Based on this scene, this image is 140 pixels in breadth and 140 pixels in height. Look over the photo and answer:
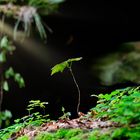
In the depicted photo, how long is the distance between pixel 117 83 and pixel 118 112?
149 inches

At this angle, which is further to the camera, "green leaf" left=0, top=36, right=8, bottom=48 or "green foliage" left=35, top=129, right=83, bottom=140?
"green leaf" left=0, top=36, right=8, bottom=48

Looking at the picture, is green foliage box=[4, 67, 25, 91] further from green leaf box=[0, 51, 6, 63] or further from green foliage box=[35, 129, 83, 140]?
green foliage box=[35, 129, 83, 140]

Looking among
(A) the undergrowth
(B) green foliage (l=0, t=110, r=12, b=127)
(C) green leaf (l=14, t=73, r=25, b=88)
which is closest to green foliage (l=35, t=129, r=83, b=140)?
(A) the undergrowth

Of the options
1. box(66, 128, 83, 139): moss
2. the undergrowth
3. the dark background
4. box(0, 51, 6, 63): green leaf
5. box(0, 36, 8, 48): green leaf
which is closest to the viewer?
the undergrowth

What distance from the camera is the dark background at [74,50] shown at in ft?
19.2

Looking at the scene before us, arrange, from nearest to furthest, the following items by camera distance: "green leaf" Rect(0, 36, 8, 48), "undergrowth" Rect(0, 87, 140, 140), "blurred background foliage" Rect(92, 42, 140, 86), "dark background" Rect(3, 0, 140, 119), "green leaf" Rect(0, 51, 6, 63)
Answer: "undergrowth" Rect(0, 87, 140, 140)
"green leaf" Rect(0, 36, 8, 48)
"green leaf" Rect(0, 51, 6, 63)
"blurred background foliage" Rect(92, 42, 140, 86)
"dark background" Rect(3, 0, 140, 119)

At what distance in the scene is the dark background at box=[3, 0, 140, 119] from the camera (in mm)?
5844

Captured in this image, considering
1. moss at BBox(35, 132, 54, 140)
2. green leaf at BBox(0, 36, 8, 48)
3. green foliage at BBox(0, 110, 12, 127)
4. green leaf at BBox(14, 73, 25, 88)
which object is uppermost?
green leaf at BBox(0, 36, 8, 48)

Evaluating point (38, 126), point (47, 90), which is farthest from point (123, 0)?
point (38, 126)

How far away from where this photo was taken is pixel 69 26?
5.86 m

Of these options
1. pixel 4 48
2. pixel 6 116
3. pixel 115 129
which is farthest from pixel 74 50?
pixel 115 129

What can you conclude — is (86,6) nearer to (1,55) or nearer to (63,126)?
(1,55)

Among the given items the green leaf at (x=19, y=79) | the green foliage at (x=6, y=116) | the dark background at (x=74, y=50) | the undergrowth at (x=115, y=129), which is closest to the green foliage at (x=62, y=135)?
the undergrowth at (x=115, y=129)

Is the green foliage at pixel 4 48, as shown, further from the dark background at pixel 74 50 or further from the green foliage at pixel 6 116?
the green foliage at pixel 6 116
